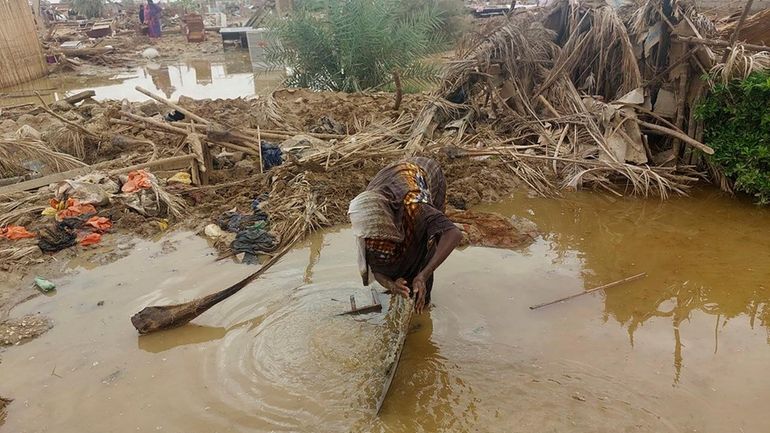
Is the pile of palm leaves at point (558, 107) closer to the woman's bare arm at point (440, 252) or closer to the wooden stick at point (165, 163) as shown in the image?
the wooden stick at point (165, 163)

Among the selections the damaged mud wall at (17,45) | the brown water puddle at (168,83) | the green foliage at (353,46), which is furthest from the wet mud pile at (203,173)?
the damaged mud wall at (17,45)

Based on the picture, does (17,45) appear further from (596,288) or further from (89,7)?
(89,7)

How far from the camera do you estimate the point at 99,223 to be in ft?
17.3

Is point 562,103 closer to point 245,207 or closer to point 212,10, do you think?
point 245,207

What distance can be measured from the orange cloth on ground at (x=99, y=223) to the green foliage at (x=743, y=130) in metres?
6.47

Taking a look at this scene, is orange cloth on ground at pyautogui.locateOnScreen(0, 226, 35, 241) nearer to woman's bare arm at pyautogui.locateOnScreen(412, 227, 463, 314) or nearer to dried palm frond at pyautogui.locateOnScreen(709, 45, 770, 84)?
woman's bare arm at pyautogui.locateOnScreen(412, 227, 463, 314)

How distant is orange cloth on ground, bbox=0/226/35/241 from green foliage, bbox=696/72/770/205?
7.11 m

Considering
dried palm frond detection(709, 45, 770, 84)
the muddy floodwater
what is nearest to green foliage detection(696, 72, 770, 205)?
dried palm frond detection(709, 45, 770, 84)

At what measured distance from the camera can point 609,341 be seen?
364cm

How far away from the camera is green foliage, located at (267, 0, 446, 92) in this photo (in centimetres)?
1018

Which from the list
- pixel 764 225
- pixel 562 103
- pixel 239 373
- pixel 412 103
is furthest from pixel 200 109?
pixel 764 225

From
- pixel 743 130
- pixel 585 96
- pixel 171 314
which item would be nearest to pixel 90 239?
pixel 171 314

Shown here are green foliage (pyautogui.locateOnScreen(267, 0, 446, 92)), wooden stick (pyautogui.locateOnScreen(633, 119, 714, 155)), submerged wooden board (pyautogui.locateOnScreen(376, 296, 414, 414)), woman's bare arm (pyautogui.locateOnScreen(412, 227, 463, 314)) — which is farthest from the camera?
green foliage (pyautogui.locateOnScreen(267, 0, 446, 92))

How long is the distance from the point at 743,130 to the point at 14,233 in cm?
747
